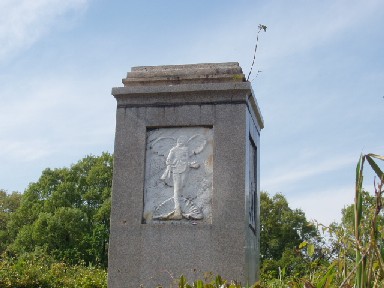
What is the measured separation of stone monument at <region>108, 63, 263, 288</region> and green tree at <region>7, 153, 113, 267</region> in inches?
970

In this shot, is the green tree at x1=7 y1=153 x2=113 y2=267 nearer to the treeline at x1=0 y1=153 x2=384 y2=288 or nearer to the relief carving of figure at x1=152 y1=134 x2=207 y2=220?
the treeline at x1=0 y1=153 x2=384 y2=288

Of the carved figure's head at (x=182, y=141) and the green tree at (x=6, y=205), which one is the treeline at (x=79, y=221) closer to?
the green tree at (x=6, y=205)

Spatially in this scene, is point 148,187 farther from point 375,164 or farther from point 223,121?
point 375,164

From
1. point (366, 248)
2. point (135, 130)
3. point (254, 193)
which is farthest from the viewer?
point (254, 193)

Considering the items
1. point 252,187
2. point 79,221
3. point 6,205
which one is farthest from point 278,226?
point 252,187

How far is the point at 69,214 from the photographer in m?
33.1

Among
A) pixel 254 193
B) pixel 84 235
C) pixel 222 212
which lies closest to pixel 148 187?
pixel 222 212

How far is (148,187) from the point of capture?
20.9 feet

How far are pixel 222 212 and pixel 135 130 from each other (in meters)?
1.30

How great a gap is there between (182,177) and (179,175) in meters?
0.04

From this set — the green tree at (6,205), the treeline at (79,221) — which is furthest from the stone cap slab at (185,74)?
the green tree at (6,205)

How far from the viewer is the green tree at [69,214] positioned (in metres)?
32.2

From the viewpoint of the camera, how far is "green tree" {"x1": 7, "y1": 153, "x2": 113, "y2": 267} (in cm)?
3219

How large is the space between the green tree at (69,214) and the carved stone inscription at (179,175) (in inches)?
973
